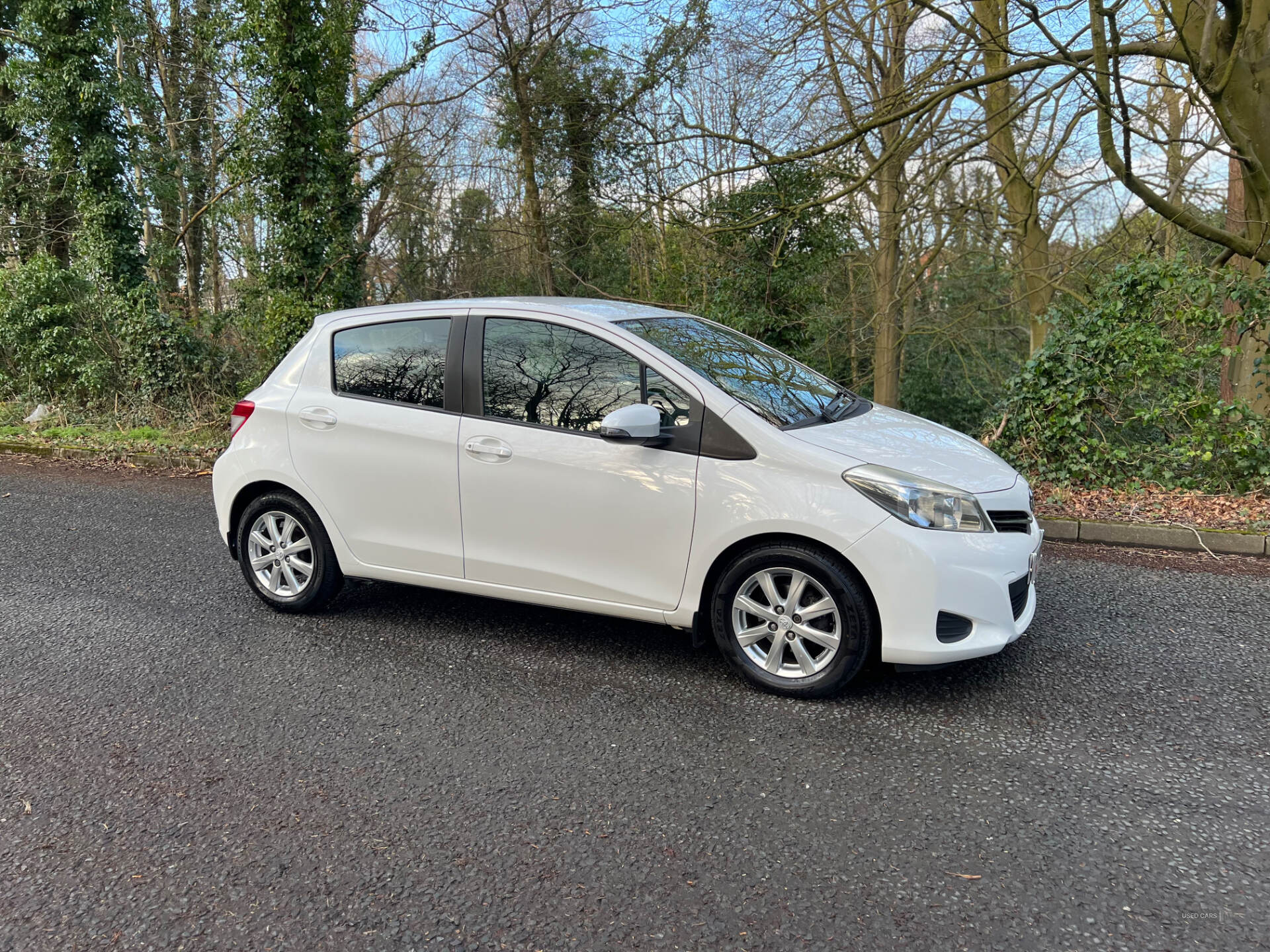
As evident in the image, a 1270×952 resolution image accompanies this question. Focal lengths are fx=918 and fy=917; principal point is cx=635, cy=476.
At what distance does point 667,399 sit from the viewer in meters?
4.12

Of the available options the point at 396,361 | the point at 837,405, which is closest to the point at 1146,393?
the point at 837,405

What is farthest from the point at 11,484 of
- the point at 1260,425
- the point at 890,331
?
the point at 890,331

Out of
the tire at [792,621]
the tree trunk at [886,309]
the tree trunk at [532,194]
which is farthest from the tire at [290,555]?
the tree trunk at [532,194]

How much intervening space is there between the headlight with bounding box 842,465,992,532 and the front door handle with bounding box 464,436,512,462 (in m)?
1.58

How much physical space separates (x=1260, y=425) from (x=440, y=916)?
25.3ft

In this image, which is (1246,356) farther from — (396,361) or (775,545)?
(396,361)

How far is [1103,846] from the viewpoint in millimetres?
2855

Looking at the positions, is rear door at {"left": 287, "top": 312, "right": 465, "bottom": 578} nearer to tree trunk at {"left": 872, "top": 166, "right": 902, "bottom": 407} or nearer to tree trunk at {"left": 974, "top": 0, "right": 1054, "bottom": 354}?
tree trunk at {"left": 974, "top": 0, "right": 1054, "bottom": 354}

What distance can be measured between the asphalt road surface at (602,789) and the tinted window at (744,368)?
49.8 inches

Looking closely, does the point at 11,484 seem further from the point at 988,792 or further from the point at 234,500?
the point at 988,792

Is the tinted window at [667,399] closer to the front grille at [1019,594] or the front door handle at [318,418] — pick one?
the front grille at [1019,594]

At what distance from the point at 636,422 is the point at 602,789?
1505 mm

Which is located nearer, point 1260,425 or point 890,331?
point 1260,425

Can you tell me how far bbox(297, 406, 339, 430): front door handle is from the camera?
15.8 ft
